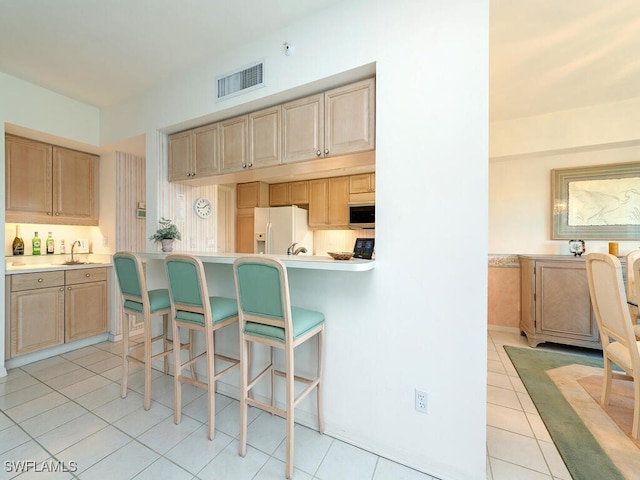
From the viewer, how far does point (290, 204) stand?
478 cm

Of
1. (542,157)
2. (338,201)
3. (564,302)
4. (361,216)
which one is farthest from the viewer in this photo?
(338,201)

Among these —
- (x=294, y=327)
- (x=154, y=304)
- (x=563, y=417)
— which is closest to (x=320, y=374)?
(x=294, y=327)

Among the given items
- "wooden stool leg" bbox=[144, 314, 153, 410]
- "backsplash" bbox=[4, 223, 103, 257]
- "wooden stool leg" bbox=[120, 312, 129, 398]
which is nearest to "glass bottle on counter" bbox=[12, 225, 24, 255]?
"backsplash" bbox=[4, 223, 103, 257]

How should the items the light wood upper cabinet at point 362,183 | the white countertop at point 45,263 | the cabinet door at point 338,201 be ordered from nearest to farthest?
the white countertop at point 45,263 → the light wood upper cabinet at point 362,183 → the cabinet door at point 338,201

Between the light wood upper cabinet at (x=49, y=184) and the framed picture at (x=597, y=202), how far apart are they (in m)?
5.93

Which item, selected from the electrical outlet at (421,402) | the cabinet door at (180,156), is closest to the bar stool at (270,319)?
the electrical outlet at (421,402)

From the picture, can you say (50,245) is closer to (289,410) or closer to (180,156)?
(180,156)

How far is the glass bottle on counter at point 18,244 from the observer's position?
9.83ft

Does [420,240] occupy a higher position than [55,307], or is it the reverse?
[420,240]

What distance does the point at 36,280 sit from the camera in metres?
2.75

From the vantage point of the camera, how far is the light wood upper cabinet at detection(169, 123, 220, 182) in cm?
240

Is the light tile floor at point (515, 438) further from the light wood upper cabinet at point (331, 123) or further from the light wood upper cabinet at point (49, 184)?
the light wood upper cabinet at point (49, 184)

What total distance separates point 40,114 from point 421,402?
14.1 feet

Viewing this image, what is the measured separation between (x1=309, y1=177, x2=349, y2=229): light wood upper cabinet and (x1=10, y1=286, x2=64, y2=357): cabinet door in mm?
3341
